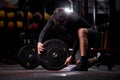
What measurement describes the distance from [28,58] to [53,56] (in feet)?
3.78

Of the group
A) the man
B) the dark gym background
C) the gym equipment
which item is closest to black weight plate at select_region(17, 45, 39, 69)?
the gym equipment

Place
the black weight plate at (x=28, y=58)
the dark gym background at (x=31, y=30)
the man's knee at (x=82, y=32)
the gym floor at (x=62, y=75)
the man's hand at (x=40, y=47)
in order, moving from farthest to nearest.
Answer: the dark gym background at (x=31, y=30), the black weight plate at (x=28, y=58), the man's hand at (x=40, y=47), the man's knee at (x=82, y=32), the gym floor at (x=62, y=75)

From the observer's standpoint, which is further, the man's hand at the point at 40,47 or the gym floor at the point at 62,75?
the man's hand at the point at 40,47

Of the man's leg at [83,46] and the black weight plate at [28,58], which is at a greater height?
the man's leg at [83,46]

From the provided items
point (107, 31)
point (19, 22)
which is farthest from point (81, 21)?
point (19, 22)

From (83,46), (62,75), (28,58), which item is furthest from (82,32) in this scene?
(28,58)

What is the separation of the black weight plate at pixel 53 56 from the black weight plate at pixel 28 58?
3.10 ft

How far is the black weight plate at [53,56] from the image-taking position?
212 inches

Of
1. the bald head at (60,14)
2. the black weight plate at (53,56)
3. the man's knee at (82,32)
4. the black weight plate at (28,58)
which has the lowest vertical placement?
the black weight plate at (28,58)

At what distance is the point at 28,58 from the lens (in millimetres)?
6441

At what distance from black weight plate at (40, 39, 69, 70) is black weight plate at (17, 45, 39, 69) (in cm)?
94

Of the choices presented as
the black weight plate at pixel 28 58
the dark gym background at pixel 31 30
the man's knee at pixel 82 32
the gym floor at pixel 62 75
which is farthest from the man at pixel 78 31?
the dark gym background at pixel 31 30

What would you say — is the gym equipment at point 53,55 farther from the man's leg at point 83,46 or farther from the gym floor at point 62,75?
the man's leg at point 83,46

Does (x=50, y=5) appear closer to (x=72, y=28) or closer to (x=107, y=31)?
(x=107, y=31)
